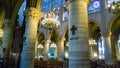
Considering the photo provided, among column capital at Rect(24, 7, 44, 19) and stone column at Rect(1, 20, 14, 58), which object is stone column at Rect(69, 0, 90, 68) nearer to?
column capital at Rect(24, 7, 44, 19)

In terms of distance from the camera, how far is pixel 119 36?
974 inches

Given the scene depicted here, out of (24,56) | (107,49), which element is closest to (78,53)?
(24,56)

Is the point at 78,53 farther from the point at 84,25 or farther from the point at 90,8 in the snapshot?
the point at 90,8

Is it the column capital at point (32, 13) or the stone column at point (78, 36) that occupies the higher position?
the column capital at point (32, 13)

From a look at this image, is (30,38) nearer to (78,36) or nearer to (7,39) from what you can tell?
(78,36)

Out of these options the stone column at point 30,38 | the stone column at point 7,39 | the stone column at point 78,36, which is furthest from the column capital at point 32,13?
the stone column at point 7,39

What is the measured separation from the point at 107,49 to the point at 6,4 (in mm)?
11914

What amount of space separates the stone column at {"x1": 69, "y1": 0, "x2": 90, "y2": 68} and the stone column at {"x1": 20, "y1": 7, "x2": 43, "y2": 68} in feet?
11.2

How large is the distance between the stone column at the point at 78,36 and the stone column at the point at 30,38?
340 cm

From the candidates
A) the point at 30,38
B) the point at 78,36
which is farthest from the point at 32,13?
the point at 78,36

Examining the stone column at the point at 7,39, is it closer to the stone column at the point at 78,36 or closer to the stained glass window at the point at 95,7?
the stone column at the point at 78,36

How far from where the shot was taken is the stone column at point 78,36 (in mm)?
5051

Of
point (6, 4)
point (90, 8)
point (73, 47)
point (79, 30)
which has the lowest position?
point (73, 47)

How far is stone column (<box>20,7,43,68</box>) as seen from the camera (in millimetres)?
7906
